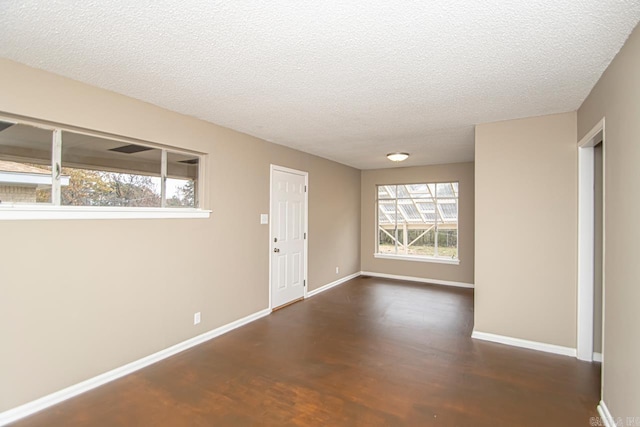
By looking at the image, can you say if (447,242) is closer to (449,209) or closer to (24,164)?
(449,209)

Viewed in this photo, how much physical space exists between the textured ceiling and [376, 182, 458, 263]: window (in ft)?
→ 10.6

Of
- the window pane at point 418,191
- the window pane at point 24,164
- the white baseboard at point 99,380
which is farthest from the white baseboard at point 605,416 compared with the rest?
the window pane at point 418,191

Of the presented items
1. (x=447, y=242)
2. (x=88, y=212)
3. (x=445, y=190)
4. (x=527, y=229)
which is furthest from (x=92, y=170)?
(x=447, y=242)

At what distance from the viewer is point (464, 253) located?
19.8ft

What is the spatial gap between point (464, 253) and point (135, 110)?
18.9 ft

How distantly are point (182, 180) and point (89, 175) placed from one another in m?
0.87

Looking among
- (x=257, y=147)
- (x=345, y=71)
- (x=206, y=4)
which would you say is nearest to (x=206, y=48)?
(x=206, y=4)

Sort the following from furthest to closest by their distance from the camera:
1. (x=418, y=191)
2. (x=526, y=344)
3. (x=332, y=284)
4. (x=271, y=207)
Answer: (x=418, y=191)
(x=332, y=284)
(x=271, y=207)
(x=526, y=344)

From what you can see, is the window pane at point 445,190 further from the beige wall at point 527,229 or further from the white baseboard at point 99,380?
the white baseboard at point 99,380

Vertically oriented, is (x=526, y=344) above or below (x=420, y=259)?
below

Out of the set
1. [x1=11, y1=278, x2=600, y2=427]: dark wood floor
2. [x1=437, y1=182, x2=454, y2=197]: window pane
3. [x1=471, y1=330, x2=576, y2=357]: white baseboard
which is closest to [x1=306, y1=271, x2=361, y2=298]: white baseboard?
[x1=11, y1=278, x2=600, y2=427]: dark wood floor

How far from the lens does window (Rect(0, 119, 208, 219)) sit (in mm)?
2223

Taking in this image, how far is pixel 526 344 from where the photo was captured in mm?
3314

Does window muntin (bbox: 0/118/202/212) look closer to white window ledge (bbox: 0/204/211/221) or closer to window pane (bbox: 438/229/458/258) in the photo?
white window ledge (bbox: 0/204/211/221)
